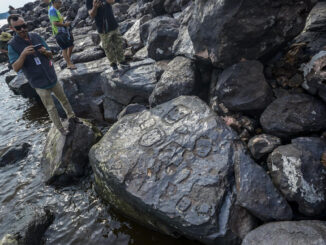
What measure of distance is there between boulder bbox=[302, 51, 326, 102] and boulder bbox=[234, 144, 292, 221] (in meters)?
1.66

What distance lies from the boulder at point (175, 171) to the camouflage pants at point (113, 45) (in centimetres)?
359

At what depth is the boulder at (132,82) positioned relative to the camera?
693cm

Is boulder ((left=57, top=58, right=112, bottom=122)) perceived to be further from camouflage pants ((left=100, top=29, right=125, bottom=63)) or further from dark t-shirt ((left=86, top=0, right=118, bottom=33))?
dark t-shirt ((left=86, top=0, right=118, bottom=33))

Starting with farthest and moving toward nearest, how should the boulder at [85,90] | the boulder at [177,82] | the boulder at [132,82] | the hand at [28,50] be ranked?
the boulder at [85,90] < the boulder at [132,82] < the boulder at [177,82] < the hand at [28,50]

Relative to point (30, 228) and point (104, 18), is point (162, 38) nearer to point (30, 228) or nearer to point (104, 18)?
point (104, 18)

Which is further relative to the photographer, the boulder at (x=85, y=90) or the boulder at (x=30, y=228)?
the boulder at (x=85, y=90)

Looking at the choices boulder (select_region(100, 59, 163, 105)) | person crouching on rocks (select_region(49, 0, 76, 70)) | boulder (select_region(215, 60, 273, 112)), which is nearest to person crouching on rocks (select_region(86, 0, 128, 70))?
→ boulder (select_region(100, 59, 163, 105))

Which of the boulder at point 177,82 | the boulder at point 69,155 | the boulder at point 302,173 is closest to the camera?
the boulder at point 302,173

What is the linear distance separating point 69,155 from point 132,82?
2.97 m

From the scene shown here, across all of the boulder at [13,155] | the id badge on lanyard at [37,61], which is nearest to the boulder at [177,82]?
the id badge on lanyard at [37,61]

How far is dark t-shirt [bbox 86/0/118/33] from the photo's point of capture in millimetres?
6793

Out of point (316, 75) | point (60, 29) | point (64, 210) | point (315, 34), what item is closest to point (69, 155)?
point (64, 210)

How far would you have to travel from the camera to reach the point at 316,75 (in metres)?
3.62

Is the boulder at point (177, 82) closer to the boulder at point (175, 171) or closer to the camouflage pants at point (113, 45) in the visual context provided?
the boulder at point (175, 171)
